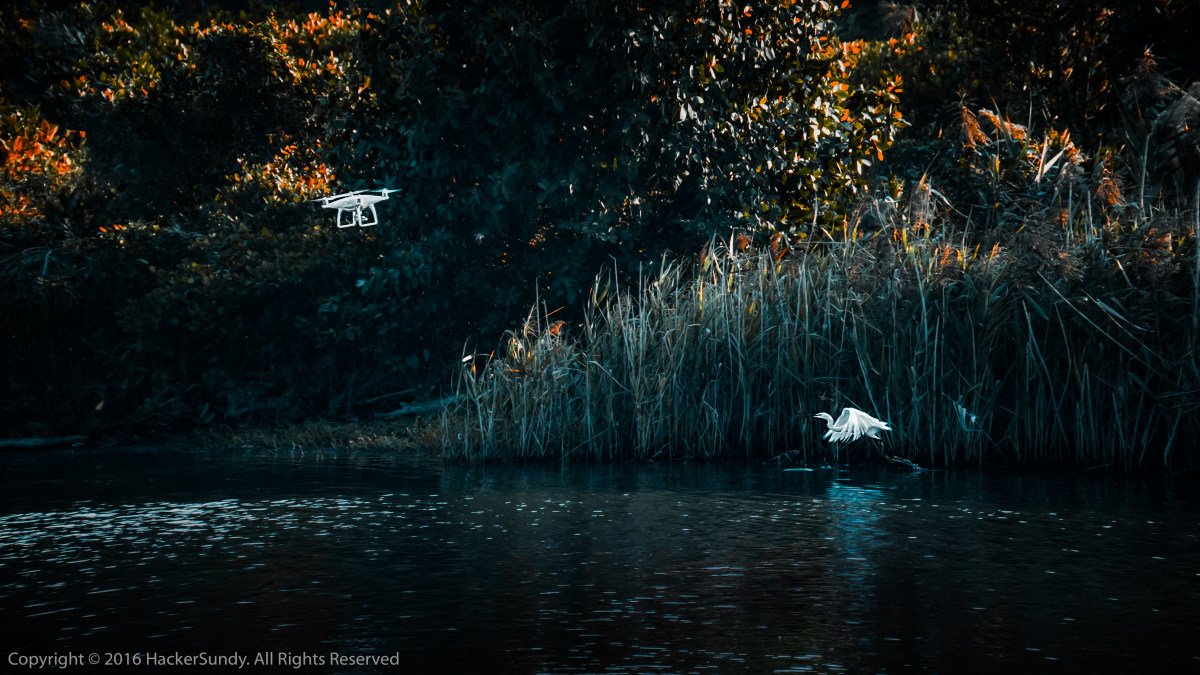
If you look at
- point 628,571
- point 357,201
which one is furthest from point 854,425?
point 357,201

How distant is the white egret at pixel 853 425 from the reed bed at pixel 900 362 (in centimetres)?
71

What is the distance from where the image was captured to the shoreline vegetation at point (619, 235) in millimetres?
11523

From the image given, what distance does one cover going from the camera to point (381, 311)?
1652 cm

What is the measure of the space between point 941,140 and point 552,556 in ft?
38.9

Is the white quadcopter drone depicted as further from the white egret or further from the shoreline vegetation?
the white egret

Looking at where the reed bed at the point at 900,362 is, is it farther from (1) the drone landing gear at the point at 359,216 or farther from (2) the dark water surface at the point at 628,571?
(1) the drone landing gear at the point at 359,216

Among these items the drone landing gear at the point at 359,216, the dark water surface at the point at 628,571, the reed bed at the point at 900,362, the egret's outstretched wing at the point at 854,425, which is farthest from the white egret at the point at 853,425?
the drone landing gear at the point at 359,216

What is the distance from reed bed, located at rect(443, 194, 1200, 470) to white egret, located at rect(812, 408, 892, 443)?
710 mm

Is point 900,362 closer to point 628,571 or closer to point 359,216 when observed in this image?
point 628,571

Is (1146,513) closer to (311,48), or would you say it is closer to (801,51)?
(801,51)

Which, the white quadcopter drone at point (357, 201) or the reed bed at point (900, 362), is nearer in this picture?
the reed bed at point (900, 362)

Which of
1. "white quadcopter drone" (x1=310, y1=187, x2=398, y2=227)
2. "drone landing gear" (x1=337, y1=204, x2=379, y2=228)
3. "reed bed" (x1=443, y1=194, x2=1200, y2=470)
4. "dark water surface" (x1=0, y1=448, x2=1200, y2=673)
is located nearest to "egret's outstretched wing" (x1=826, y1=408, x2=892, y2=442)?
"dark water surface" (x1=0, y1=448, x2=1200, y2=673)

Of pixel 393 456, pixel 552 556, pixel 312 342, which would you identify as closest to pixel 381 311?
pixel 312 342

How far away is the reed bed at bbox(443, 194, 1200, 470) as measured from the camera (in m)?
11.1
